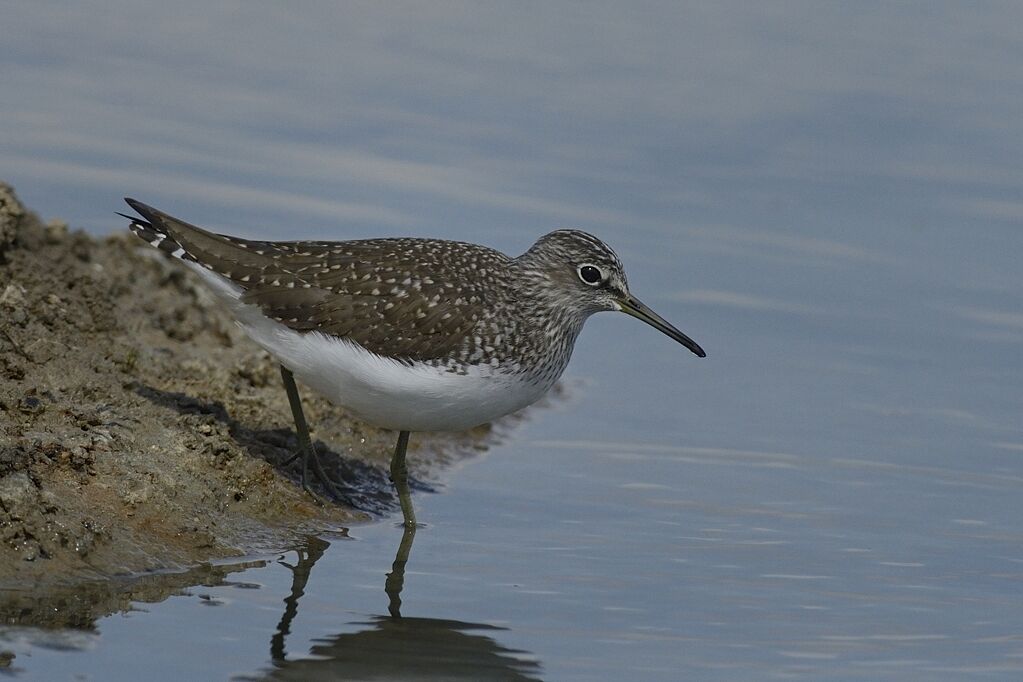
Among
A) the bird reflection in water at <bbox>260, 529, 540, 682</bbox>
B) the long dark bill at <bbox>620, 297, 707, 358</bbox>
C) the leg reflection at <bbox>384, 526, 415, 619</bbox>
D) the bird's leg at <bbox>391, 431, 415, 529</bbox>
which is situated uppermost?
the long dark bill at <bbox>620, 297, 707, 358</bbox>

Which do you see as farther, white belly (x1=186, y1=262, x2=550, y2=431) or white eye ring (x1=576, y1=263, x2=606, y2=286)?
white eye ring (x1=576, y1=263, x2=606, y2=286)

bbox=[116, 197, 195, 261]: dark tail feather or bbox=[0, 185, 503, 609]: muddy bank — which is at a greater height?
bbox=[116, 197, 195, 261]: dark tail feather

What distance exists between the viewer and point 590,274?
11578 mm

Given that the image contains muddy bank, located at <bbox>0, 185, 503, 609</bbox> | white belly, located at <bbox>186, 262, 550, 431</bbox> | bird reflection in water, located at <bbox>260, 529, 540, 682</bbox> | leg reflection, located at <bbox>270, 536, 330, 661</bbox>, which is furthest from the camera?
white belly, located at <bbox>186, 262, 550, 431</bbox>

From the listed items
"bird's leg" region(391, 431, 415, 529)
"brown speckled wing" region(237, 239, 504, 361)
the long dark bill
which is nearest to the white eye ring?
the long dark bill

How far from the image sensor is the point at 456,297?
10820 mm

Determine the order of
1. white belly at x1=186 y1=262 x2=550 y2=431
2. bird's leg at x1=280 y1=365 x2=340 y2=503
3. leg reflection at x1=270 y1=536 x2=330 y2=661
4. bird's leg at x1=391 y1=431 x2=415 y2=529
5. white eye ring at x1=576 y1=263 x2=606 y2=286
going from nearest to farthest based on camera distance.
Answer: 1. leg reflection at x1=270 y1=536 x2=330 y2=661
2. white belly at x1=186 y1=262 x2=550 y2=431
3. bird's leg at x1=391 y1=431 x2=415 y2=529
4. bird's leg at x1=280 y1=365 x2=340 y2=503
5. white eye ring at x1=576 y1=263 x2=606 y2=286

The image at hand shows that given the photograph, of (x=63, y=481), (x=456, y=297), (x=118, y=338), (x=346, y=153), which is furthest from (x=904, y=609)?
(x=346, y=153)

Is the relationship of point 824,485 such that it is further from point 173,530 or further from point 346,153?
point 346,153

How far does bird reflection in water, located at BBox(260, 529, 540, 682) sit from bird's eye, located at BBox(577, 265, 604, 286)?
10.7ft

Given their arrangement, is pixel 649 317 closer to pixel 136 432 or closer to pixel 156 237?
pixel 156 237

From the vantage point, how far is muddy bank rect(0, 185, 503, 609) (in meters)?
9.12

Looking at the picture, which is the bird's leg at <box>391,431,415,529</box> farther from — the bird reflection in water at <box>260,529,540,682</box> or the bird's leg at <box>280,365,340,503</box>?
the bird reflection in water at <box>260,529,540,682</box>

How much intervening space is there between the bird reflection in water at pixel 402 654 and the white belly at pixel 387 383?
1.66 meters
